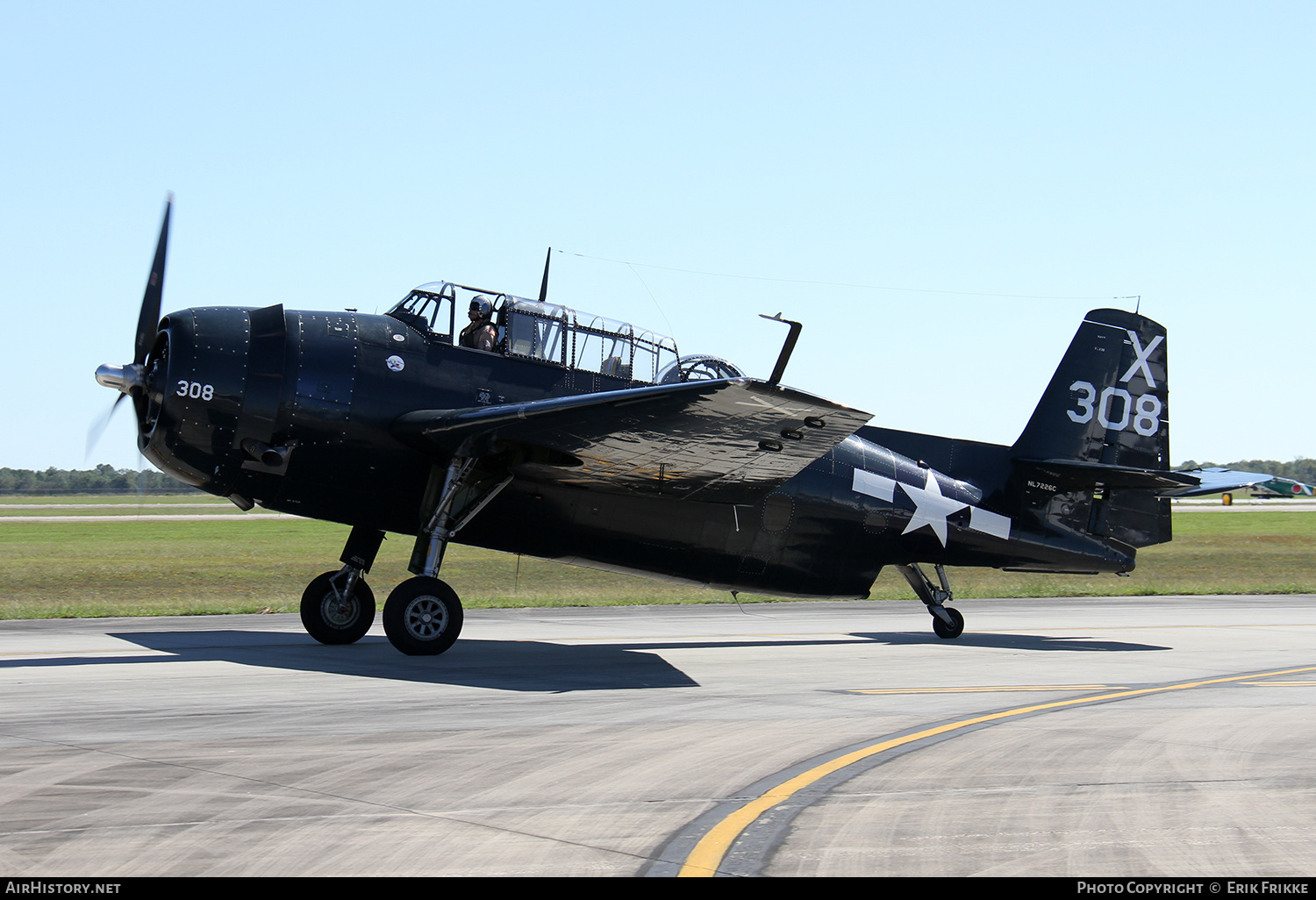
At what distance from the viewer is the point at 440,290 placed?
14164 millimetres

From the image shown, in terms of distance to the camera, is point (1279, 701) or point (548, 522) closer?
point (1279, 701)

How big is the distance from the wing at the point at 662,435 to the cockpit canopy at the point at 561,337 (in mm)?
1177

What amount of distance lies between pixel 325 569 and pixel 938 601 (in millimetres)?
20354

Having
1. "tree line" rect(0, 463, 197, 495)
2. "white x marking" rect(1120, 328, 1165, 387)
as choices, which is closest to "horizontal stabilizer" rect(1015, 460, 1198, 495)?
"white x marking" rect(1120, 328, 1165, 387)

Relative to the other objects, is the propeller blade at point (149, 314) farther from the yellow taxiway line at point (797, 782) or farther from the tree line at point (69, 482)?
the tree line at point (69, 482)

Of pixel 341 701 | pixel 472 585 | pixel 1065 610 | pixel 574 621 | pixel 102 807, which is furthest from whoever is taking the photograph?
pixel 472 585

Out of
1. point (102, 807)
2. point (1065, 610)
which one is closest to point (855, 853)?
point (102, 807)

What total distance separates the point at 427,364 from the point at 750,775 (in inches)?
314

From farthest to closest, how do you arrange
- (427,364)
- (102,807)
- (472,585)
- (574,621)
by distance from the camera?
1. (472,585)
2. (574,621)
3. (427,364)
4. (102,807)

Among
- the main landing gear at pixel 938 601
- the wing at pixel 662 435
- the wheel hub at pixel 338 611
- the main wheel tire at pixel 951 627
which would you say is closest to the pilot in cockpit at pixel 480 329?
the wing at pixel 662 435

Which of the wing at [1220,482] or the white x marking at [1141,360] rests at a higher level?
the white x marking at [1141,360]

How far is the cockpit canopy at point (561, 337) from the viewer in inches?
553

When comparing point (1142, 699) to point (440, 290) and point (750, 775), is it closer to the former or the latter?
point (750, 775)

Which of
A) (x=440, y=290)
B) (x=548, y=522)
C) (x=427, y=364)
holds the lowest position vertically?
(x=548, y=522)
